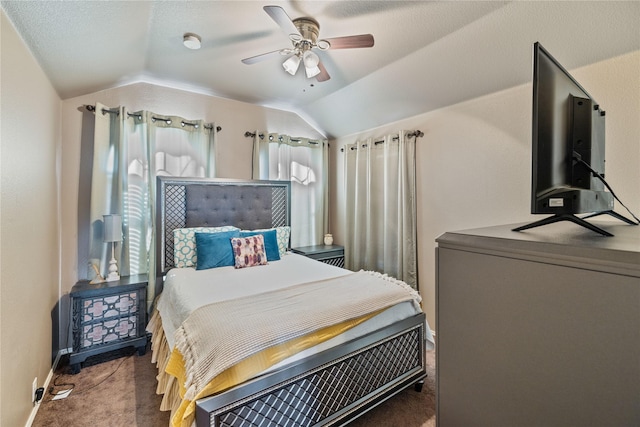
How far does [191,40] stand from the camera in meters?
2.19

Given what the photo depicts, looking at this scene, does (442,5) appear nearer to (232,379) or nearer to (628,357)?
(628,357)

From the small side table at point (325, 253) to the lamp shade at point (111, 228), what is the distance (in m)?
1.99

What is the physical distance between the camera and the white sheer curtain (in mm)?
3277

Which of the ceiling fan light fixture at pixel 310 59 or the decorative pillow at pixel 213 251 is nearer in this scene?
the ceiling fan light fixture at pixel 310 59

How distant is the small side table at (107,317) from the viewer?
2420 mm

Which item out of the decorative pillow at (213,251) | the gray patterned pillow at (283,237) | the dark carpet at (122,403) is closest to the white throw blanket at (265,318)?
the dark carpet at (122,403)

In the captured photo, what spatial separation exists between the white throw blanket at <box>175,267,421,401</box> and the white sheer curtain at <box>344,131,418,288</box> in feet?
3.78

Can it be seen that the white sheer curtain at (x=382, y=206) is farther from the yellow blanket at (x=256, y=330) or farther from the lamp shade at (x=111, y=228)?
the lamp shade at (x=111, y=228)

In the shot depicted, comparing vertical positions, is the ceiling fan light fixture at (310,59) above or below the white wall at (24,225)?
above

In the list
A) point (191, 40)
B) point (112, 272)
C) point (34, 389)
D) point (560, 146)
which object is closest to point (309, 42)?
point (191, 40)

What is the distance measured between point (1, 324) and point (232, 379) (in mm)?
1174

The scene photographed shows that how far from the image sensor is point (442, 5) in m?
1.88

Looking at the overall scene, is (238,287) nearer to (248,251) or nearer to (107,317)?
(248,251)

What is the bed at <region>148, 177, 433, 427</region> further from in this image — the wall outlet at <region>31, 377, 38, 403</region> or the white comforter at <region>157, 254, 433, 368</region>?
the wall outlet at <region>31, 377, 38, 403</region>
